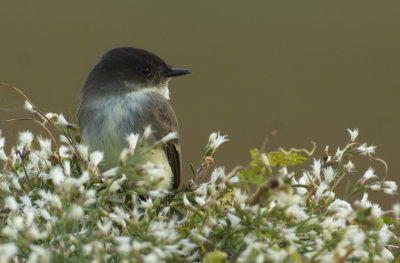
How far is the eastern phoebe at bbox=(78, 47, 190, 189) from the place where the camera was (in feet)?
9.21

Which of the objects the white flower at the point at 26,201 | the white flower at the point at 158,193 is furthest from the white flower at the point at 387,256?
the white flower at the point at 26,201

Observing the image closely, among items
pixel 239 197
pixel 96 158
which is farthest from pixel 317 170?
pixel 96 158

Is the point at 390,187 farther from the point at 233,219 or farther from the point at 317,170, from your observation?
the point at 233,219

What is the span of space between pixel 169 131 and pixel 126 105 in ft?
0.94

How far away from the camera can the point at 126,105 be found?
2.95 metres

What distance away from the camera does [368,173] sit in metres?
1.78

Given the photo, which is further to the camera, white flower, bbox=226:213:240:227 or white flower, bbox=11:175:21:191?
white flower, bbox=11:175:21:191

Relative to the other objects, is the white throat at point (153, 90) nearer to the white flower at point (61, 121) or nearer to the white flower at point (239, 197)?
the white flower at point (61, 121)

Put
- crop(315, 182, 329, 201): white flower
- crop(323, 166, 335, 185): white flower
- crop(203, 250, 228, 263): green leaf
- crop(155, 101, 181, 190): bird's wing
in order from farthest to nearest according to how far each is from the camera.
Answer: crop(155, 101, 181, 190): bird's wing
crop(323, 166, 335, 185): white flower
crop(315, 182, 329, 201): white flower
crop(203, 250, 228, 263): green leaf

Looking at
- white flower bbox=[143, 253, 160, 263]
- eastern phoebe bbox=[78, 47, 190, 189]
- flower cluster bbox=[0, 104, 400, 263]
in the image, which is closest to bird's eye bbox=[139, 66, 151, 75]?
eastern phoebe bbox=[78, 47, 190, 189]

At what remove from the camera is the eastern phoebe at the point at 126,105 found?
2.81m

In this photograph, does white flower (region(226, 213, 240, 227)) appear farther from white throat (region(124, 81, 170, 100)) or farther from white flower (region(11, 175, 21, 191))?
white throat (region(124, 81, 170, 100))

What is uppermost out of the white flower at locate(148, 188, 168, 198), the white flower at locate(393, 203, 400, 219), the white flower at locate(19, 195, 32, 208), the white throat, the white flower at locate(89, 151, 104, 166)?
the white flower at locate(89, 151, 104, 166)

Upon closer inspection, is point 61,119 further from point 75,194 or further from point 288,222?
point 288,222
